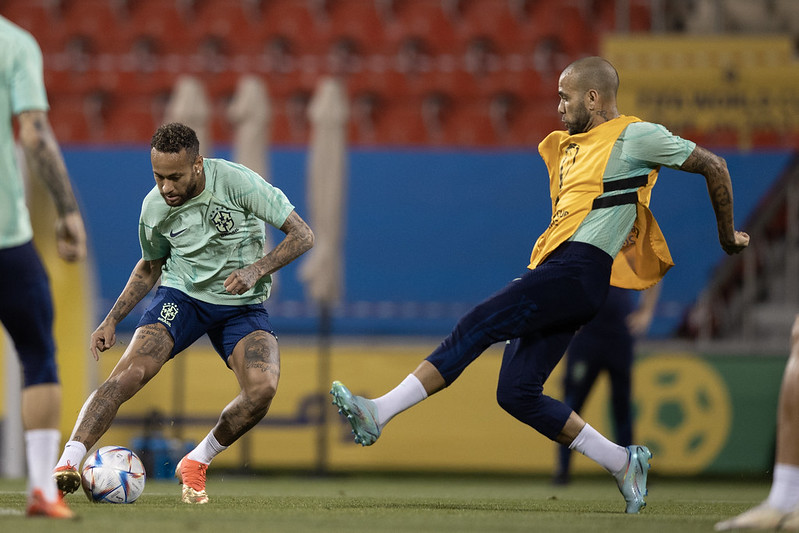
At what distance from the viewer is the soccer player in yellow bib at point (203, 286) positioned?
5371 millimetres

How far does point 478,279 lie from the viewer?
39.3ft

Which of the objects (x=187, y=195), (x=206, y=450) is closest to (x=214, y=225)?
(x=187, y=195)

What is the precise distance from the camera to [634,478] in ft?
17.2

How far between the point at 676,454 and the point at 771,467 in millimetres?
796

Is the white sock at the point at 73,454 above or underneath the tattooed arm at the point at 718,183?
underneath

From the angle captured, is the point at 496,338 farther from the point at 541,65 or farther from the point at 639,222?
the point at 541,65

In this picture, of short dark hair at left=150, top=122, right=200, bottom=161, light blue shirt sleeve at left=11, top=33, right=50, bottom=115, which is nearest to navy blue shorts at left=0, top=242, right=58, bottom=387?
light blue shirt sleeve at left=11, top=33, right=50, bottom=115

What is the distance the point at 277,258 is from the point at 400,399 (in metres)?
0.97

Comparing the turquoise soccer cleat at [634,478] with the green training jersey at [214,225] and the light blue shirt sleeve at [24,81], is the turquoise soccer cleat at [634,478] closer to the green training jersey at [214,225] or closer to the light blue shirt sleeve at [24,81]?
the green training jersey at [214,225]

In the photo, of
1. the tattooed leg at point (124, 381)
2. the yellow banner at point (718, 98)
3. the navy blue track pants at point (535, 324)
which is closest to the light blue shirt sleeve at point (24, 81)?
the tattooed leg at point (124, 381)

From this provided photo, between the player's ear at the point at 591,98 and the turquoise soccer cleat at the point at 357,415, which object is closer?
the turquoise soccer cleat at the point at 357,415

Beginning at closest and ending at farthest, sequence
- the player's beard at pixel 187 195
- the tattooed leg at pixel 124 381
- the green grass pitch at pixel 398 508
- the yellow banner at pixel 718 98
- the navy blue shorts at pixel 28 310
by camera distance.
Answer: the navy blue shorts at pixel 28 310 < the green grass pitch at pixel 398 508 < the tattooed leg at pixel 124 381 < the player's beard at pixel 187 195 < the yellow banner at pixel 718 98

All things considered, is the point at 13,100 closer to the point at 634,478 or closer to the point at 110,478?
the point at 110,478

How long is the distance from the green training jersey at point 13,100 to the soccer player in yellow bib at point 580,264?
5.20 feet
